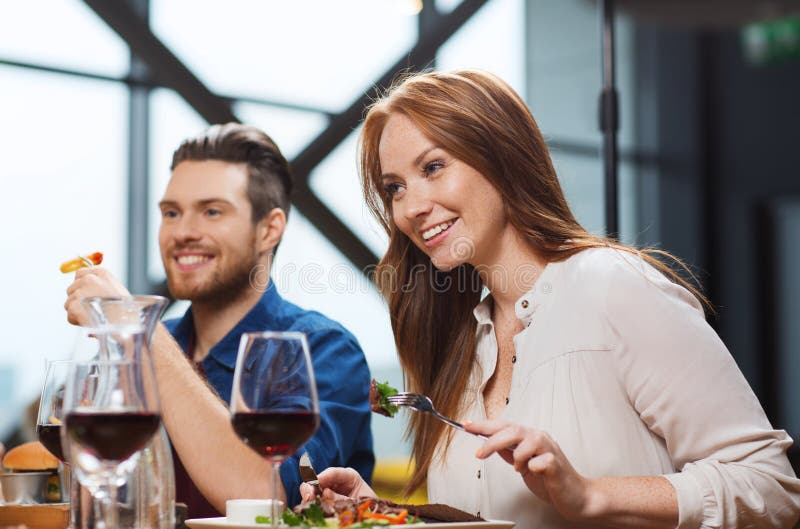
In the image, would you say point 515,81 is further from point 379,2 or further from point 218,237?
point 218,237

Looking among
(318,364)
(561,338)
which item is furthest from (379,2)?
(561,338)

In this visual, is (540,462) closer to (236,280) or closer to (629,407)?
(629,407)

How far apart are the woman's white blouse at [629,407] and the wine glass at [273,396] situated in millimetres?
625

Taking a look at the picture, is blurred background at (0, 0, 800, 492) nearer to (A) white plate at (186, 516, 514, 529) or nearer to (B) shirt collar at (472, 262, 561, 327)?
(B) shirt collar at (472, 262, 561, 327)

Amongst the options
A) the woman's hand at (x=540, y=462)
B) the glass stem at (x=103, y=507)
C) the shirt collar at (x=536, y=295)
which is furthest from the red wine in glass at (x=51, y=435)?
the shirt collar at (x=536, y=295)

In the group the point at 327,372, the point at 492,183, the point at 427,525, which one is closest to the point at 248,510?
the point at 427,525

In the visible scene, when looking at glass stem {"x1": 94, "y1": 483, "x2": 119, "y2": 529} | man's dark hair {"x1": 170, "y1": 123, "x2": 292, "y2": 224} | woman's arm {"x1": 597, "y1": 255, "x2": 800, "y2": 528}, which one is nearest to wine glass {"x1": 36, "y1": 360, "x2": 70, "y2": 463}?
glass stem {"x1": 94, "y1": 483, "x2": 119, "y2": 529}

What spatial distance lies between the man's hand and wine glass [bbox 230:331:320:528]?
68 centimetres

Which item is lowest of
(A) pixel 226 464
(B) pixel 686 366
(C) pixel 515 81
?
(A) pixel 226 464

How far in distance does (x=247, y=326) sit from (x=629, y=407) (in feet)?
3.52

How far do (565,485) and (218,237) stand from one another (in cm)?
137

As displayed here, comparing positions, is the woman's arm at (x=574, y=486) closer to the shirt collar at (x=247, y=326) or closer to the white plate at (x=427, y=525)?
the white plate at (x=427, y=525)

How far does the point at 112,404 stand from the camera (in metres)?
0.91

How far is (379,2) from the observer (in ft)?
12.5
